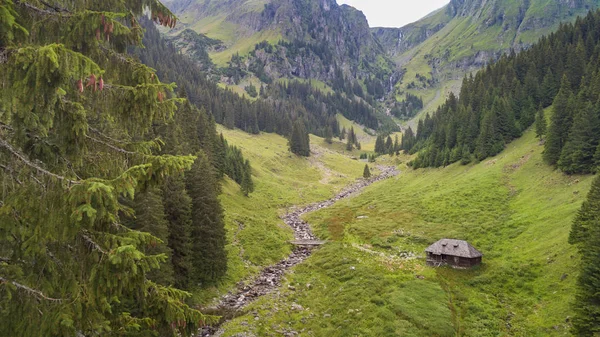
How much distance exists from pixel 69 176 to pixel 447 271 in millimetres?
39897

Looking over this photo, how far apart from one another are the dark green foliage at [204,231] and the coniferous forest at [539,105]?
54262mm

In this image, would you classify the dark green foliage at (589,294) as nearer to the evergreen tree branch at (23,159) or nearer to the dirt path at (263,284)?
the dirt path at (263,284)

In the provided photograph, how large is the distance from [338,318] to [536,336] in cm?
1574

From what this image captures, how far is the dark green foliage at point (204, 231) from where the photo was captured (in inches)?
1384

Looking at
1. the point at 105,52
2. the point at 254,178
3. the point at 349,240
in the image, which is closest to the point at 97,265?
→ the point at 105,52

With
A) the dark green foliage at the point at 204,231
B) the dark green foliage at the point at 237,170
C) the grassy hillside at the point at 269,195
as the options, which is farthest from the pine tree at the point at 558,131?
the dark green foliage at the point at 204,231

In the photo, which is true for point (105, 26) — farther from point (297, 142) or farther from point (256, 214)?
point (297, 142)

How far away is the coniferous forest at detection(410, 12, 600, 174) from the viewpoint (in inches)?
2170

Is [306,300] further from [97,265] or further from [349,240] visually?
[97,265]

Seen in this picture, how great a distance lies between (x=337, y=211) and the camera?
69875 mm

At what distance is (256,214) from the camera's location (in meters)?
63.9

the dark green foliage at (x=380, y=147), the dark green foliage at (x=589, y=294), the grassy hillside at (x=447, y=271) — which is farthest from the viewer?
the dark green foliage at (x=380, y=147)


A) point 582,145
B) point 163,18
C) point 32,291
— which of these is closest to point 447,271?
point 582,145

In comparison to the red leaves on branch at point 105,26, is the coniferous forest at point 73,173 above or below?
below
